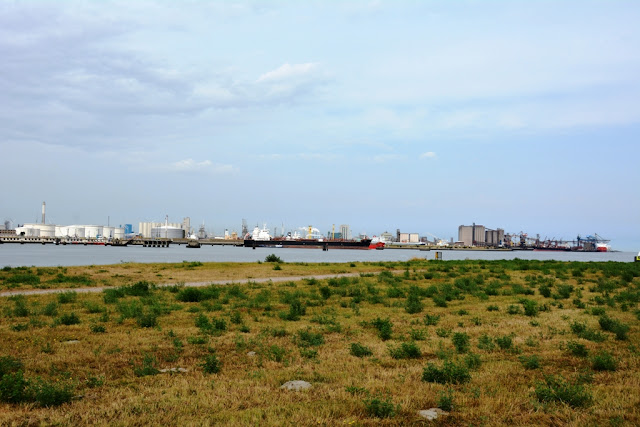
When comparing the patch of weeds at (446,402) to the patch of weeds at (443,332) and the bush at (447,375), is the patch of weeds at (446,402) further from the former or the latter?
the patch of weeds at (443,332)

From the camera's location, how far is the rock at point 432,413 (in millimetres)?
7088

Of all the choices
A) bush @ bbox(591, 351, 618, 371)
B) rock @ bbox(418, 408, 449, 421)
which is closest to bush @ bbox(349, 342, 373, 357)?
rock @ bbox(418, 408, 449, 421)

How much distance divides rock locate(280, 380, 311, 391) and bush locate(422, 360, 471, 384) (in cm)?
220

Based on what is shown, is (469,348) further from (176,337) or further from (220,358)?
(176,337)

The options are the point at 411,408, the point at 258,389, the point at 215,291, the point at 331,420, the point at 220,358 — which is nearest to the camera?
the point at 331,420

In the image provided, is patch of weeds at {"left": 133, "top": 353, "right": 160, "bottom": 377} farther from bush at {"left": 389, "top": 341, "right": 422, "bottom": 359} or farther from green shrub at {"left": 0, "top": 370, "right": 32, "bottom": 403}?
bush at {"left": 389, "top": 341, "right": 422, "bottom": 359}

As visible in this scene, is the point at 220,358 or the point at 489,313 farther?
the point at 489,313

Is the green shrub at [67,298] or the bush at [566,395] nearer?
the bush at [566,395]

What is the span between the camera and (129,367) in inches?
393

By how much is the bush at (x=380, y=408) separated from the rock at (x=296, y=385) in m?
1.54

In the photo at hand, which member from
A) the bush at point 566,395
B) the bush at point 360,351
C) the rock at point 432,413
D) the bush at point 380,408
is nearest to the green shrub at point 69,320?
the bush at point 360,351

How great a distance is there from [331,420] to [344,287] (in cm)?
1998

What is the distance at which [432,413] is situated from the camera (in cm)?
724

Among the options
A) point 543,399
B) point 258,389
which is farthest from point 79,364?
point 543,399
